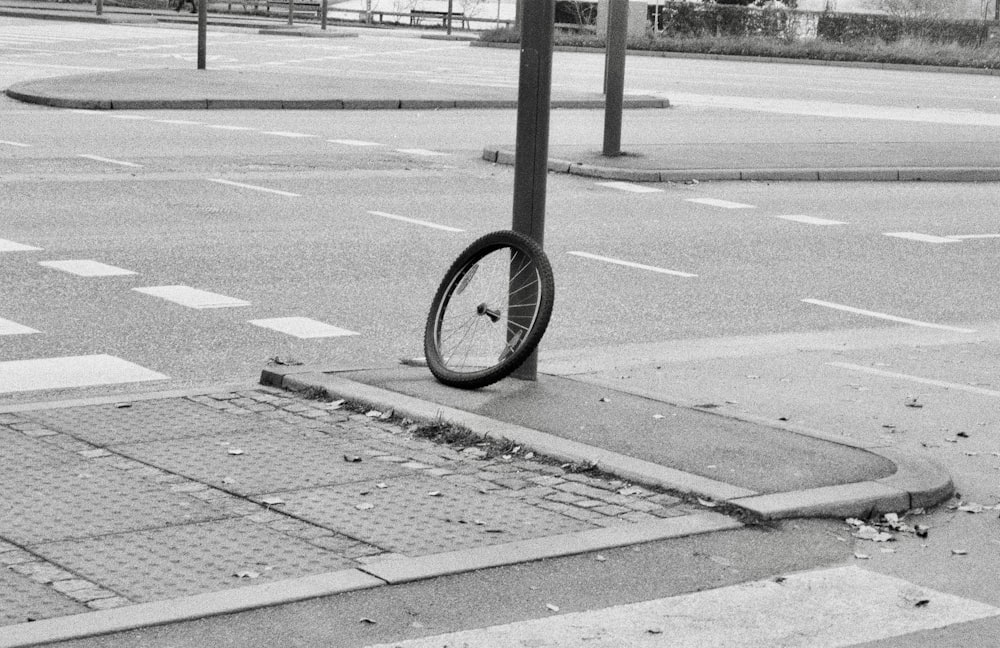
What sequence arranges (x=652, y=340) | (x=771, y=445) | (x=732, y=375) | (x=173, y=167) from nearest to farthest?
(x=771, y=445) → (x=732, y=375) → (x=652, y=340) → (x=173, y=167)

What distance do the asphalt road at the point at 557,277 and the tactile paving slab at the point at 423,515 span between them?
31cm

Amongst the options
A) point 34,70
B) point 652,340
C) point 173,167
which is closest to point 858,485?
point 652,340

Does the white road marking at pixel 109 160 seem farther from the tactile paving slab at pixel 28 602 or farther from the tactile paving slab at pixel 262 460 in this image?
the tactile paving slab at pixel 28 602

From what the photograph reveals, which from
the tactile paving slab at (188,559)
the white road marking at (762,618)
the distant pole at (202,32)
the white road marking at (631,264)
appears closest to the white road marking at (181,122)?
the distant pole at (202,32)

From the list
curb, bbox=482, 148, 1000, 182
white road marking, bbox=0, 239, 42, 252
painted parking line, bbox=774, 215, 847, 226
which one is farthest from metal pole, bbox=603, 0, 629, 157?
white road marking, bbox=0, 239, 42, 252

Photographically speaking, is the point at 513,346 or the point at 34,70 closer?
the point at 513,346

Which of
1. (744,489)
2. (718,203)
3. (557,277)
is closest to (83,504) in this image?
(744,489)

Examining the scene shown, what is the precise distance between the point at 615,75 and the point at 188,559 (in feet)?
43.8

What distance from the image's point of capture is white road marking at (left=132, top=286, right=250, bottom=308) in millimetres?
9609

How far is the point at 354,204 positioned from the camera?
46.0ft

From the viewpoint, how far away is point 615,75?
17.8 metres

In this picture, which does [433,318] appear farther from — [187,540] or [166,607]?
[166,607]

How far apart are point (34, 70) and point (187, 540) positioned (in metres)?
24.0

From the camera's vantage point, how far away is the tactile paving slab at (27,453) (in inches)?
237
